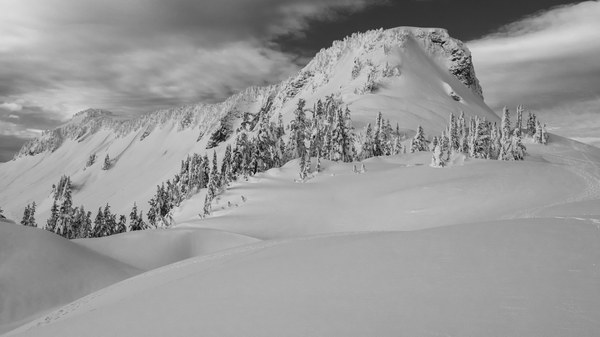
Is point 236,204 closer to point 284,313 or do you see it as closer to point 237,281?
point 237,281

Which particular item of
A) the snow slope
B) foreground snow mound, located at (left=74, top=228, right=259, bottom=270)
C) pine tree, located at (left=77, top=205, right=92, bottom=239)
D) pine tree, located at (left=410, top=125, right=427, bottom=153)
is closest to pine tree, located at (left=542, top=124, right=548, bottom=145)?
pine tree, located at (left=410, top=125, right=427, bottom=153)

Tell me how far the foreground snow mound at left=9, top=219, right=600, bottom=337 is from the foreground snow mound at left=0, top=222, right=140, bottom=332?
9564 mm

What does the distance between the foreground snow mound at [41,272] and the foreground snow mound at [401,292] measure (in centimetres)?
956

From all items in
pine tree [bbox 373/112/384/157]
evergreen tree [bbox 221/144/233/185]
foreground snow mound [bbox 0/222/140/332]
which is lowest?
foreground snow mound [bbox 0/222/140/332]

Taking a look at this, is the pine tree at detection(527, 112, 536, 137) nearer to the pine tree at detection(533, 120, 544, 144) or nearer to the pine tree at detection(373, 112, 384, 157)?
the pine tree at detection(533, 120, 544, 144)

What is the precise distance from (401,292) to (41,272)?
17.5 meters

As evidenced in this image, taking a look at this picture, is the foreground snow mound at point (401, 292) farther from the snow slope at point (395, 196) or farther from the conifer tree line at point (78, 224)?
the conifer tree line at point (78, 224)

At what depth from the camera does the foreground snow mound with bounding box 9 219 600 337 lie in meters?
5.45

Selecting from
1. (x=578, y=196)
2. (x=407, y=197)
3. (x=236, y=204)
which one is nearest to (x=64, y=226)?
(x=236, y=204)

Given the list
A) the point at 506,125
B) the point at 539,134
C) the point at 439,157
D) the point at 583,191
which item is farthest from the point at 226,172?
the point at 539,134

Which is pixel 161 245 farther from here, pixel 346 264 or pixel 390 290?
pixel 390 290

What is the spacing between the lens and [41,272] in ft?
57.4

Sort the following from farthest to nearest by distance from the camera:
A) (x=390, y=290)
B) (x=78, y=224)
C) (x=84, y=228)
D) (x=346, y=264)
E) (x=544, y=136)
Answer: (x=544, y=136)
(x=84, y=228)
(x=78, y=224)
(x=346, y=264)
(x=390, y=290)

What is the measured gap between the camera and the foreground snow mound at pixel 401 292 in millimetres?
5449
